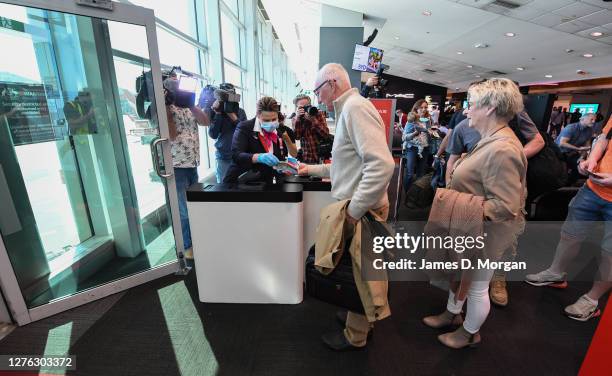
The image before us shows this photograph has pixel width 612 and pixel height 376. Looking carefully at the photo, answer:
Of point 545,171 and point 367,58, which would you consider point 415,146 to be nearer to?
point 367,58

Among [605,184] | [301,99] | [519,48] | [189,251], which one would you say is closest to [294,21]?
[301,99]

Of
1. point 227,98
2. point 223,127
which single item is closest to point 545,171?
point 227,98

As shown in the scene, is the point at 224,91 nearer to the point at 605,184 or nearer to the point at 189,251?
the point at 189,251

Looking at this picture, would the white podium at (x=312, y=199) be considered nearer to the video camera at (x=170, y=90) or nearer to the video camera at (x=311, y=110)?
the video camera at (x=311, y=110)

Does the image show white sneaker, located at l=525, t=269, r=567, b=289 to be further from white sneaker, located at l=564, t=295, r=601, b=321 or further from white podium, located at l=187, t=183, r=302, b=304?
white podium, located at l=187, t=183, r=302, b=304

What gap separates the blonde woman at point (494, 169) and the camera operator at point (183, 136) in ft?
6.58

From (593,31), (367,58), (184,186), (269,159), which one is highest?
(593,31)

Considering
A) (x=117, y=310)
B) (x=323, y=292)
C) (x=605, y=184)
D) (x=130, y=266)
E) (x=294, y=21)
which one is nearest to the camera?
(x=323, y=292)

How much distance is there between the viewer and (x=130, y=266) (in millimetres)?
2301

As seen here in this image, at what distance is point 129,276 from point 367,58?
13.6ft

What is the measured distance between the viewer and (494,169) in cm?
119

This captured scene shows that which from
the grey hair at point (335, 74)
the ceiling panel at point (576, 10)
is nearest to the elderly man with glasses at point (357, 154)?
the grey hair at point (335, 74)

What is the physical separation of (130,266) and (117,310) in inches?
19.5

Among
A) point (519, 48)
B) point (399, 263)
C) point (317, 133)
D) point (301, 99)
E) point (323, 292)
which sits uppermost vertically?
point (519, 48)
